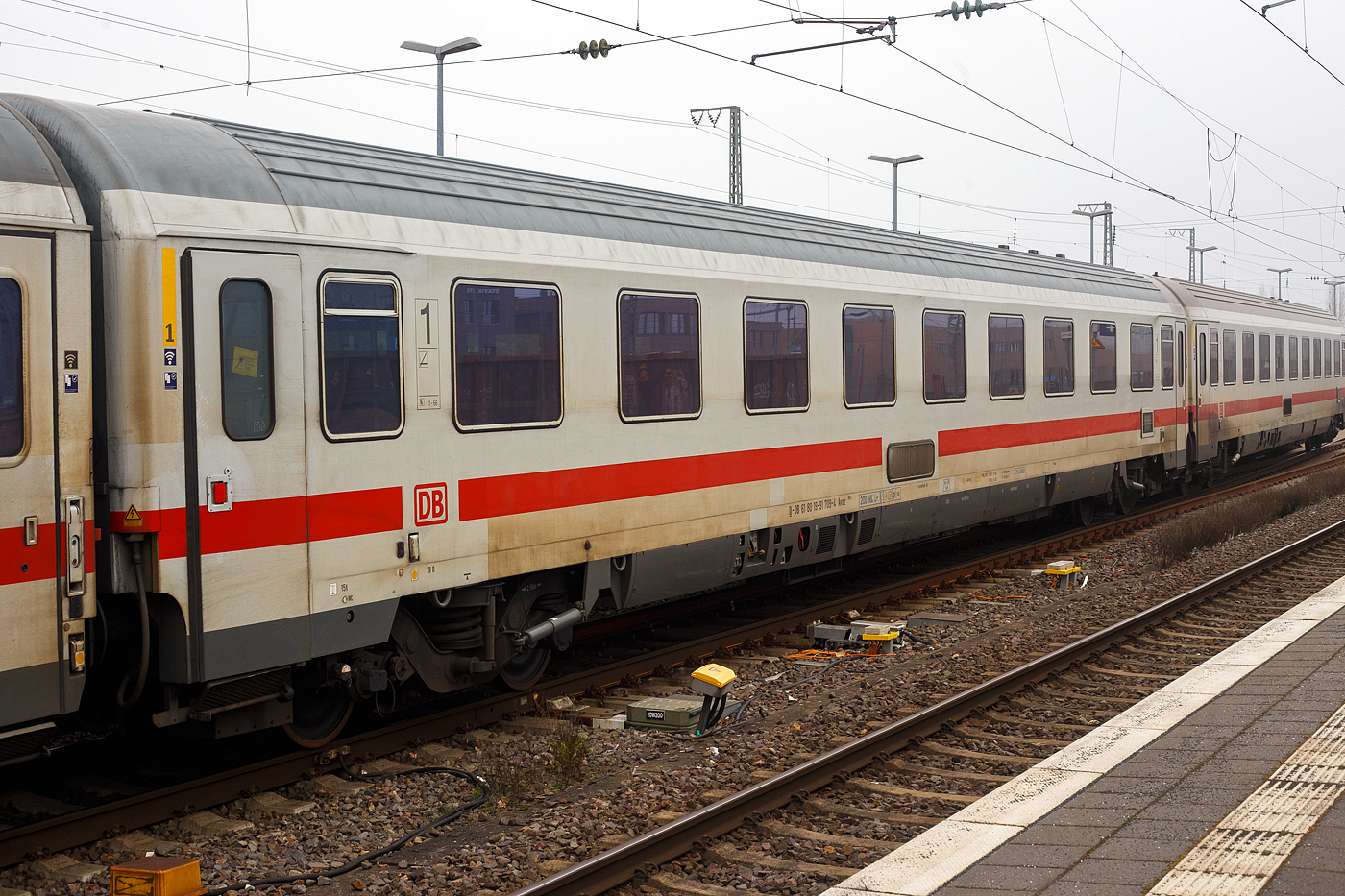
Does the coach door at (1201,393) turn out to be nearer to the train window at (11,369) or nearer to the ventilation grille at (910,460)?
the ventilation grille at (910,460)

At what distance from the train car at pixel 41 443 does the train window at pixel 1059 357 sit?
12.2m

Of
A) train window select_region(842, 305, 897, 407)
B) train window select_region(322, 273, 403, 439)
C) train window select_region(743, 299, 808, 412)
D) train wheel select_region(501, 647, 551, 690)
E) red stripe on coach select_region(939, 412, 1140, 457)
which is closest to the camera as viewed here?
train window select_region(322, 273, 403, 439)

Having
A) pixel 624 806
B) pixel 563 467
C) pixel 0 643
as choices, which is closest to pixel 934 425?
pixel 563 467

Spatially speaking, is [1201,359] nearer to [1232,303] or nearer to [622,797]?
[1232,303]

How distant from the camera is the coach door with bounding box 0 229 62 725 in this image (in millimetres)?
5266

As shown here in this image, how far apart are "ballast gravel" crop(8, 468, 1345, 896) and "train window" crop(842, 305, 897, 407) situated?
2.78m

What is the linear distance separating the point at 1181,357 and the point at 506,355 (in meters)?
15.6

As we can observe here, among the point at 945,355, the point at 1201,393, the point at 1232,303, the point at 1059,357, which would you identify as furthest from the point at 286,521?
the point at 1232,303

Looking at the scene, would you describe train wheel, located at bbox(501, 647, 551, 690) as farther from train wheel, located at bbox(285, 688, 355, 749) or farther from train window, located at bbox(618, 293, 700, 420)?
train window, located at bbox(618, 293, 700, 420)

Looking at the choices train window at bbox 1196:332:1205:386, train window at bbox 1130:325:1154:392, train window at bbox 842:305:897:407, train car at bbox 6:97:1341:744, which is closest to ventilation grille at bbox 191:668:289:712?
train car at bbox 6:97:1341:744

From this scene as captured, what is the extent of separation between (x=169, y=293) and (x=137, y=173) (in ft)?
2.20

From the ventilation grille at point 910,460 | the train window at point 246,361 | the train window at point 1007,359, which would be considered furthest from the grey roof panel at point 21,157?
the train window at point 1007,359

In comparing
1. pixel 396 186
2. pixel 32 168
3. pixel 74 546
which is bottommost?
pixel 74 546

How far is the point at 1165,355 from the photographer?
18906mm
